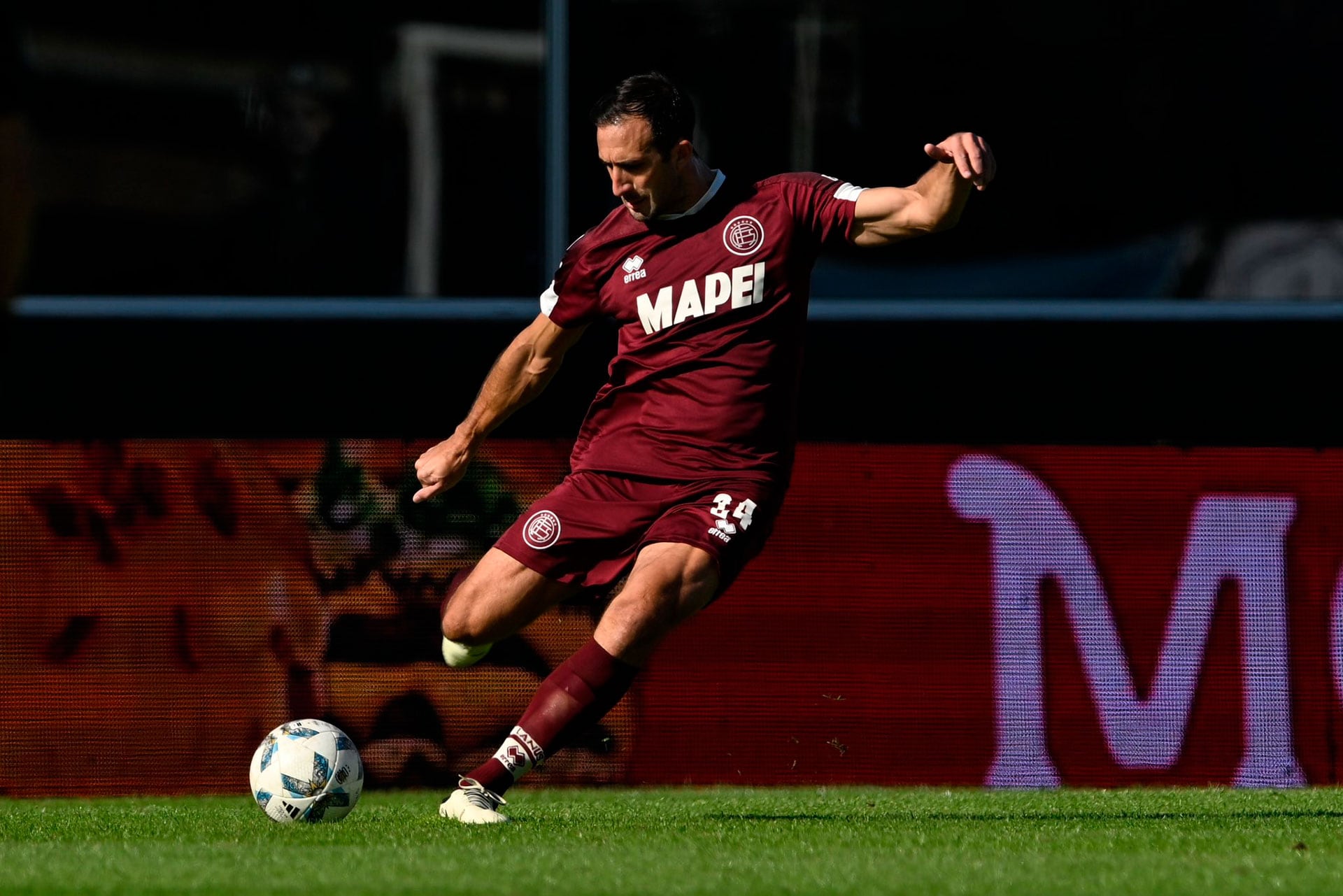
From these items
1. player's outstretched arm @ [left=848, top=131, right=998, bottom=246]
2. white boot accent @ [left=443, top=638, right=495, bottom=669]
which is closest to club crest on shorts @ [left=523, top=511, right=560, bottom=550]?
white boot accent @ [left=443, top=638, right=495, bottom=669]

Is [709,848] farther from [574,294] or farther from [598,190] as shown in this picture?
[598,190]

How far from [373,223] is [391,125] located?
0.58 meters

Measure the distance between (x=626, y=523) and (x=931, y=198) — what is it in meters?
1.41

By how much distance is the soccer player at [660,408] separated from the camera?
6.56 metres

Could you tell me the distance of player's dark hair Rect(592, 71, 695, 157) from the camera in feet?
21.7

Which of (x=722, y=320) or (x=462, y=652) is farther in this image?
(x=462, y=652)

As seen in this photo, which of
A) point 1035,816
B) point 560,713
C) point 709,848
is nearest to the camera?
point 709,848

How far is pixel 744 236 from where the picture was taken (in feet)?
→ 22.4

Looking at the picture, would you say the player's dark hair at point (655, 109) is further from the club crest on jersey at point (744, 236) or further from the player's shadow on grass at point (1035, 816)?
the player's shadow on grass at point (1035, 816)

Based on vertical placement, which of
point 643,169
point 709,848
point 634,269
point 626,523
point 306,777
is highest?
point 643,169

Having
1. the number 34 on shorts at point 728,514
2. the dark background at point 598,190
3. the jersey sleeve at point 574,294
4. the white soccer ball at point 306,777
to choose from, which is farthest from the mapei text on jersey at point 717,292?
the dark background at point 598,190

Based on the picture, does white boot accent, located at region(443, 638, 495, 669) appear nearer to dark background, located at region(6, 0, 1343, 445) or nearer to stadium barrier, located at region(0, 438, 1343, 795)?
stadium barrier, located at region(0, 438, 1343, 795)

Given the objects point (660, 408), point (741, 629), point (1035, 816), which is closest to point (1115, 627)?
point (741, 629)

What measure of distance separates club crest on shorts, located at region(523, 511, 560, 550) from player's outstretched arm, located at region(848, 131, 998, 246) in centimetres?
131
